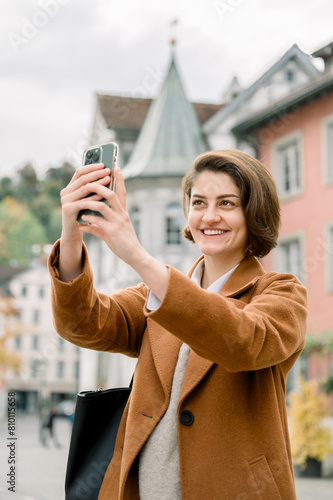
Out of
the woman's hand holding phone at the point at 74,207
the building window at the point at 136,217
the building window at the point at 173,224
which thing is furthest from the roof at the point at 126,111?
the woman's hand holding phone at the point at 74,207

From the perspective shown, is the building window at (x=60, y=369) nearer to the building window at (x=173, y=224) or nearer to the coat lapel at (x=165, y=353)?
the building window at (x=173, y=224)

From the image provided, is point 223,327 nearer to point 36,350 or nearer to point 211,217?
point 211,217

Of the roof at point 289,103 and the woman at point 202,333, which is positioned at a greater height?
the roof at point 289,103

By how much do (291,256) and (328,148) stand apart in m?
2.46

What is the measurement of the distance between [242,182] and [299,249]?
1342 cm

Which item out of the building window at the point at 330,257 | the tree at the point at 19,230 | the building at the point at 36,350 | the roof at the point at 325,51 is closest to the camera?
the building window at the point at 330,257

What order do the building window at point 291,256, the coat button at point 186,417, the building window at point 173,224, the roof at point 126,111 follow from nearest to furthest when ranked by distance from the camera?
1. the coat button at point 186,417
2. the building window at point 291,256
3. the building window at point 173,224
4. the roof at point 126,111

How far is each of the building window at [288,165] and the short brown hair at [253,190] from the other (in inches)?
522

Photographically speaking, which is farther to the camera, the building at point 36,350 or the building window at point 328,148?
the building at point 36,350

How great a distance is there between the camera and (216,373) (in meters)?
1.58

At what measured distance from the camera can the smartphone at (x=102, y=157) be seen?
1.42 meters

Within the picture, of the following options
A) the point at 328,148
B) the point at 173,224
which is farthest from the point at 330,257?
the point at 173,224

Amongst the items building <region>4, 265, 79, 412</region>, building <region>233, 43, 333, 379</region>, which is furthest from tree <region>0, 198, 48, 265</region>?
building <region>233, 43, 333, 379</region>

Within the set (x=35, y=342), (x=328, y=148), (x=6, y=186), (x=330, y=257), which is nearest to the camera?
(x=330, y=257)
